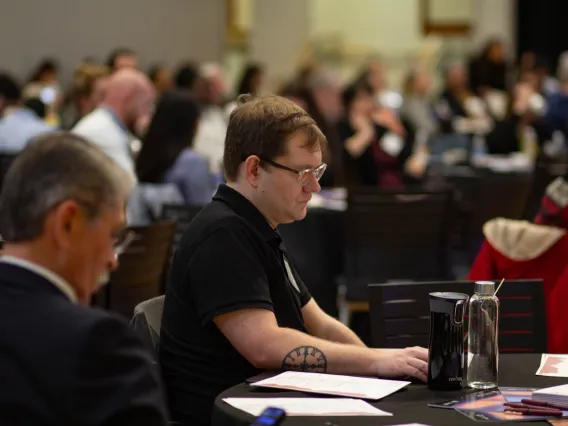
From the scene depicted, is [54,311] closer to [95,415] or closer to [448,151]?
[95,415]

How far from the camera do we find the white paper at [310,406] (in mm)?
2174

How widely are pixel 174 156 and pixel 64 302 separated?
4.20 metres

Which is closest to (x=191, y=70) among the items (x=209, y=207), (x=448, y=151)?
(x=448, y=151)

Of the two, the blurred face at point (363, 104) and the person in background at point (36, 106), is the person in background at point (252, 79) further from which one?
the blurred face at point (363, 104)

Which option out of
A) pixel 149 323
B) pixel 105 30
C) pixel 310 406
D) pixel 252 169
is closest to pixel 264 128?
pixel 252 169

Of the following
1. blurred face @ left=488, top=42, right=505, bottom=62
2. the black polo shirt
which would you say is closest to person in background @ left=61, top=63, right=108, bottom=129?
the black polo shirt

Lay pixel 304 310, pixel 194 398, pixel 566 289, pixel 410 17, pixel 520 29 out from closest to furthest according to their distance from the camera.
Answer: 1. pixel 194 398
2. pixel 304 310
3. pixel 566 289
4. pixel 410 17
5. pixel 520 29

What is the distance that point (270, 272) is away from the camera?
8.84 ft

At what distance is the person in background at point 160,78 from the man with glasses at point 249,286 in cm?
873

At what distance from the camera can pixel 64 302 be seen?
63.2 inches

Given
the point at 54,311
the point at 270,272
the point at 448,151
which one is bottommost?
the point at 448,151

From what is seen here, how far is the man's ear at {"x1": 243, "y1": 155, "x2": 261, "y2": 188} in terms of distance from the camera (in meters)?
2.72

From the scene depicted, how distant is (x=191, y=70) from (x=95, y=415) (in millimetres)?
10860

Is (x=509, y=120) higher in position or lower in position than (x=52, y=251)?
lower
